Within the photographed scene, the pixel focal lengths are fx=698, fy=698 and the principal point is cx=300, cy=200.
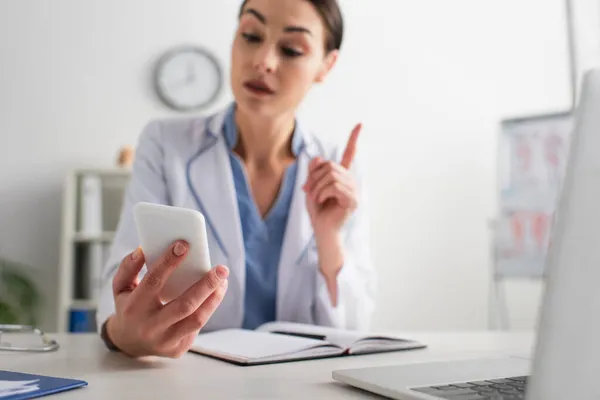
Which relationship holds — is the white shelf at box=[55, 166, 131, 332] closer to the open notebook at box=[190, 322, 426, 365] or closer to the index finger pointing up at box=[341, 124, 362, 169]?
the index finger pointing up at box=[341, 124, 362, 169]

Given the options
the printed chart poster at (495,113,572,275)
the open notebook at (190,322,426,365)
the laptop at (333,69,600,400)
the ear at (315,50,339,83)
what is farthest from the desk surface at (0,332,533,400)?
the printed chart poster at (495,113,572,275)

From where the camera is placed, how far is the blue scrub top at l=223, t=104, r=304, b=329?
4.83ft

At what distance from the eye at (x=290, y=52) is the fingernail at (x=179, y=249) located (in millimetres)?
751

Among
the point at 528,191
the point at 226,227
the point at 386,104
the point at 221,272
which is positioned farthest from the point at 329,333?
the point at 386,104

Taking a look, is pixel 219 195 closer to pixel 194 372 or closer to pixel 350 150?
pixel 350 150

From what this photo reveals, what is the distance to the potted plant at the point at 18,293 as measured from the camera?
3234mm

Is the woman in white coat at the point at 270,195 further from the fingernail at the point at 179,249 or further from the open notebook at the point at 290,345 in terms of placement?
the fingernail at the point at 179,249

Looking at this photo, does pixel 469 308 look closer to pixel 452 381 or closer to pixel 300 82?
pixel 300 82

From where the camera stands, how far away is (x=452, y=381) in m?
0.68

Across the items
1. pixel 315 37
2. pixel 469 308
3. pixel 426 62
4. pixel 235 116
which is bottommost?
pixel 469 308

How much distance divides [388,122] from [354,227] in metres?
2.43

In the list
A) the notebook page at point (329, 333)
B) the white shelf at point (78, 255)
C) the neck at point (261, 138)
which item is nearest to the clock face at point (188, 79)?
the white shelf at point (78, 255)

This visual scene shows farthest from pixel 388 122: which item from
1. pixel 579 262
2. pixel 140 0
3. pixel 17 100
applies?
pixel 579 262

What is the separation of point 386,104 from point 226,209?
103 inches
